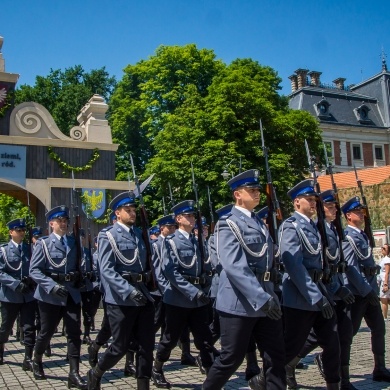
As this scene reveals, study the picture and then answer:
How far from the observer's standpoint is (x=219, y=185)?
23172 mm

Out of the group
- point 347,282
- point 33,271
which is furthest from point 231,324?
point 33,271

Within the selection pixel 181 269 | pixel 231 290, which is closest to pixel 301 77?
pixel 181 269

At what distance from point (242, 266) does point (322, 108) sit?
48.3 metres

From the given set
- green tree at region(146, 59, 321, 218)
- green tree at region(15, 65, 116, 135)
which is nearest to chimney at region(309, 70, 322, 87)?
green tree at region(15, 65, 116, 135)

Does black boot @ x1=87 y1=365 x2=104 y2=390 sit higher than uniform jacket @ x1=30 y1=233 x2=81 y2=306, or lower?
lower

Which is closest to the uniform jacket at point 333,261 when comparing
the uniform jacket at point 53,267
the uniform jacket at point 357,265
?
the uniform jacket at point 357,265

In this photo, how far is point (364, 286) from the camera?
245 inches

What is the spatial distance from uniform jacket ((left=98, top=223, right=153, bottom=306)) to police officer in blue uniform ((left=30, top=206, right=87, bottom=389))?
1.10 meters

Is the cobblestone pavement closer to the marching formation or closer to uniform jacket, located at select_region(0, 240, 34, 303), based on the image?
the marching formation

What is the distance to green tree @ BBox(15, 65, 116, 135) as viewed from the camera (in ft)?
111

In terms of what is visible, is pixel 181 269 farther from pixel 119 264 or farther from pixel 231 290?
pixel 231 290

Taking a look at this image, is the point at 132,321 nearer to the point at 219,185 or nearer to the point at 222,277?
the point at 222,277

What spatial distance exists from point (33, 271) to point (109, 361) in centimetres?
196

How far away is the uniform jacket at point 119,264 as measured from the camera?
552cm
